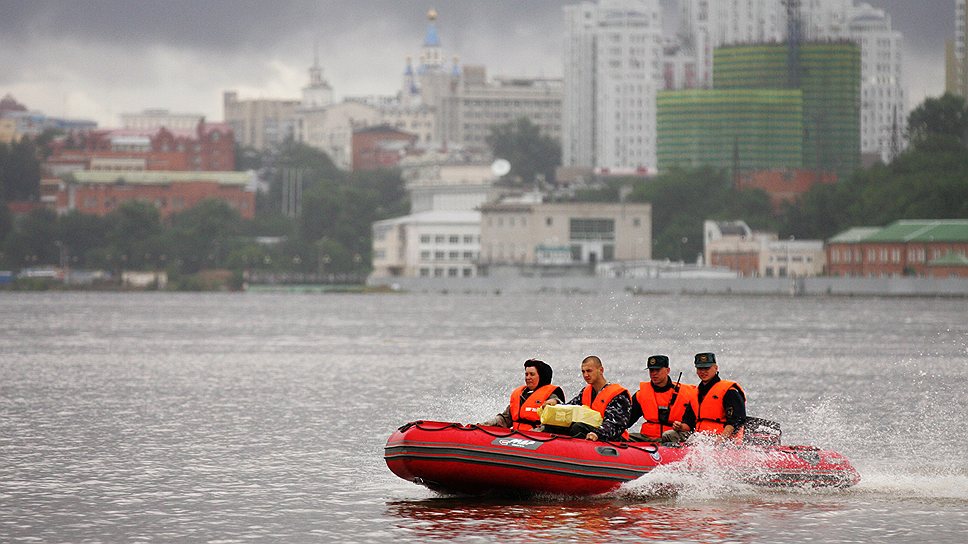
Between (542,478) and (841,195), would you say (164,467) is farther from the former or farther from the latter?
(841,195)

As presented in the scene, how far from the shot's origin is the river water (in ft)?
86.4

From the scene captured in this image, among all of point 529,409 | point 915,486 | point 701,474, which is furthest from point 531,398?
point 915,486

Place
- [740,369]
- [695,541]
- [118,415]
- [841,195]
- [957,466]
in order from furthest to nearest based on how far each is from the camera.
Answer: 1. [841,195]
2. [740,369]
3. [118,415]
4. [957,466]
5. [695,541]

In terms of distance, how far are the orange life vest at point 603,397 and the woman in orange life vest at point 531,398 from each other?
360mm

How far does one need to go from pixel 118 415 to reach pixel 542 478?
712 inches

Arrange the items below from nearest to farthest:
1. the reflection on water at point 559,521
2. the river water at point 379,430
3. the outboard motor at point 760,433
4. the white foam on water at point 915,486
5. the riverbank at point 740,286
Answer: the reflection on water at point 559,521 → the river water at point 379,430 → the outboard motor at point 760,433 → the white foam on water at point 915,486 → the riverbank at point 740,286

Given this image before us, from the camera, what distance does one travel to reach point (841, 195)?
19512 centimetres

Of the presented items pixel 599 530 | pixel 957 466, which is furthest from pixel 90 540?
pixel 957 466

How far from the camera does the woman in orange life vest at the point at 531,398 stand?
88.5 ft

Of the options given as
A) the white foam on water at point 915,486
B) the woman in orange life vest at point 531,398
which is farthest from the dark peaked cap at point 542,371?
the white foam on water at point 915,486

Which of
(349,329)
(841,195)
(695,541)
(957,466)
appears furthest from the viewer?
(841,195)

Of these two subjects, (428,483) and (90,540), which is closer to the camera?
(90,540)

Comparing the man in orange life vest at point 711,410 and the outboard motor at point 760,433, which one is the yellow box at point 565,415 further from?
the outboard motor at point 760,433

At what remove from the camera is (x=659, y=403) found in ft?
89.8
